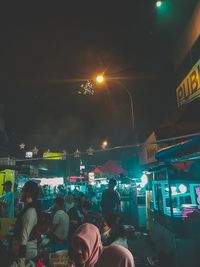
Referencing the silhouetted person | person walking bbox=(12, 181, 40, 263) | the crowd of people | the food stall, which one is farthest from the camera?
Answer: the silhouetted person

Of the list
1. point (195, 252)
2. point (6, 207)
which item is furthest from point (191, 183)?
point (6, 207)

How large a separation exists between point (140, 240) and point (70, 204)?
3.29 metres

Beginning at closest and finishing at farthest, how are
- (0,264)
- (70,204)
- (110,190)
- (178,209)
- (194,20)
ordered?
(0,264), (178,209), (194,20), (110,190), (70,204)

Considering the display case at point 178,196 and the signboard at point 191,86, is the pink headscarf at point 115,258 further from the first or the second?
the signboard at point 191,86

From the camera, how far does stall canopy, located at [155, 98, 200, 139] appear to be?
5.20 metres

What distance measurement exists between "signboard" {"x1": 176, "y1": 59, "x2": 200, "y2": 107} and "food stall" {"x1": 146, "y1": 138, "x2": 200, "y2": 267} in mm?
2199

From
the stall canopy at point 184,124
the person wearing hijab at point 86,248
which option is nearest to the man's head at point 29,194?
the person wearing hijab at point 86,248

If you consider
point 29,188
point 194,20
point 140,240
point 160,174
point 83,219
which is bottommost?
point 140,240

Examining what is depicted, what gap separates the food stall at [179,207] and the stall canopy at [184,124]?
593 millimetres

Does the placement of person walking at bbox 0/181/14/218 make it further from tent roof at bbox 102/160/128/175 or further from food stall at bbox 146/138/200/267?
tent roof at bbox 102/160/128/175

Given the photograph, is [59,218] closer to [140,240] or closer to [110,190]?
[110,190]

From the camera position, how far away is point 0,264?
179 inches

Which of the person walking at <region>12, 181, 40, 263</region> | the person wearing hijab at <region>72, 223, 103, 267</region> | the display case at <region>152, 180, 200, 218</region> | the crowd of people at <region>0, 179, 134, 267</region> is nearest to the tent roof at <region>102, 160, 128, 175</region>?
the crowd of people at <region>0, 179, 134, 267</region>

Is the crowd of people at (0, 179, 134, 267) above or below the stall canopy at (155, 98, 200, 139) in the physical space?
below
